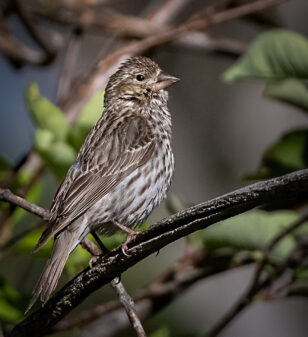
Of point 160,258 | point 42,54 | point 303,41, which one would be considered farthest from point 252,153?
point 303,41

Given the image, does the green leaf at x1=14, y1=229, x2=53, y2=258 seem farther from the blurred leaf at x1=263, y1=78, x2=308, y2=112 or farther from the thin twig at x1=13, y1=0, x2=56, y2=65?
the thin twig at x1=13, y1=0, x2=56, y2=65

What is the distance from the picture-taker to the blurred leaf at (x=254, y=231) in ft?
13.4

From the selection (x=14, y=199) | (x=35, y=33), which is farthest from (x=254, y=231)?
(x=35, y=33)

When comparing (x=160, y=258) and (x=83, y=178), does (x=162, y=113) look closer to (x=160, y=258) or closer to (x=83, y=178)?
(x=83, y=178)

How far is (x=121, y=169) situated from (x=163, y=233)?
5.60ft

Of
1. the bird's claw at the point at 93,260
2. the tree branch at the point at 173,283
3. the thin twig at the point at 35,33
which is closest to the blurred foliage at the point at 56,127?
the bird's claw at the point at 93,260

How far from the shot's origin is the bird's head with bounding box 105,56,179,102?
5109mm

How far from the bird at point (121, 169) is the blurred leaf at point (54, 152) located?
0.13 metres

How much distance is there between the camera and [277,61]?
4223 mm

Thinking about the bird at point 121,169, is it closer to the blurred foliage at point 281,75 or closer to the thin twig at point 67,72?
the thin twig at point 67,72

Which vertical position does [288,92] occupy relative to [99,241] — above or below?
above

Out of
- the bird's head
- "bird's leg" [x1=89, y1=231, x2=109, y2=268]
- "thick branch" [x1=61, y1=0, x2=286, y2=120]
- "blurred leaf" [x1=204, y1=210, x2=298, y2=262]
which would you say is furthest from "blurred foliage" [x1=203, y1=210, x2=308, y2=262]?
"thick branch" [x1=61, y1=0, x2=286, y2=120]

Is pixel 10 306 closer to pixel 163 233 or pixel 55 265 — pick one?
pixel 55 265

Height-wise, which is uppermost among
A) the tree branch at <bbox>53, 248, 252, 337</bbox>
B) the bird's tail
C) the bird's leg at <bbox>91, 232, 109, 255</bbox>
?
the bird's tail
